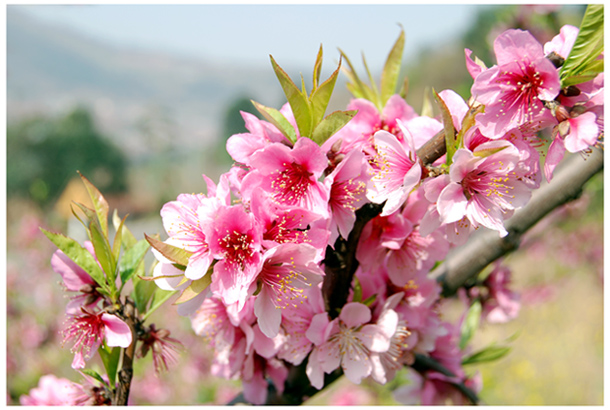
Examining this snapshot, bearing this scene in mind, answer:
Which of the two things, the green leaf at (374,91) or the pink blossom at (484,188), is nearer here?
the pink blossom at (484,188)

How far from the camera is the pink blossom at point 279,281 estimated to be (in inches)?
16.5

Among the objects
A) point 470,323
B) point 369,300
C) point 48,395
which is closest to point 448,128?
point 369,300

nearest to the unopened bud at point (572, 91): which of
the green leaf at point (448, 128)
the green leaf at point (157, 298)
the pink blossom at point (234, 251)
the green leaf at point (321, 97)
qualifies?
the green leaf at point (448, 128)

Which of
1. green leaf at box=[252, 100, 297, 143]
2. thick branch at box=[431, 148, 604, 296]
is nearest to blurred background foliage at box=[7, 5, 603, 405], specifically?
green leaf at box=[252, 100, 297, 143]

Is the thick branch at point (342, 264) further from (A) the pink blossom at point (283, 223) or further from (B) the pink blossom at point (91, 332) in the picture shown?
(B) the pink blossom at point (91, 332)

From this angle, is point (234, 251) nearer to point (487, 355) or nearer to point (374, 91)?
point (374, 91)

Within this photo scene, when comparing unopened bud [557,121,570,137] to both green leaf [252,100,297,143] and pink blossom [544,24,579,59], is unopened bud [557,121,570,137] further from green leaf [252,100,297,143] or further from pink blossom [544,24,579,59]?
green leaf [252,100,297,143]

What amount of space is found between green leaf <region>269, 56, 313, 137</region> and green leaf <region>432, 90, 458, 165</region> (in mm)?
124

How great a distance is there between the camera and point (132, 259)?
514mm

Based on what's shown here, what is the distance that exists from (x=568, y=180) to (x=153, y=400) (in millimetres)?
2102

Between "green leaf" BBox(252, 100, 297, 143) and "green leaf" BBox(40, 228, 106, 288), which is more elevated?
"green leaf" BBox(252, 100, 297, 143)

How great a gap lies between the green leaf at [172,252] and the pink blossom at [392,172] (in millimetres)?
191

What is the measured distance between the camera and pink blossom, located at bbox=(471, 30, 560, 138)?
415 millimetres

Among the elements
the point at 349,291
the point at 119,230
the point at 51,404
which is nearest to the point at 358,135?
the point at 349,291
